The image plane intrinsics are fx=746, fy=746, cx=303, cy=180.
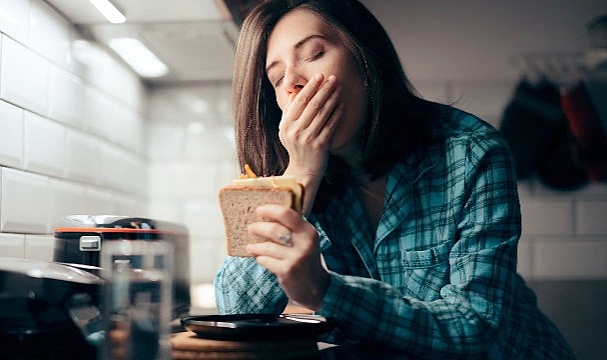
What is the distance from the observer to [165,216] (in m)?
1.81

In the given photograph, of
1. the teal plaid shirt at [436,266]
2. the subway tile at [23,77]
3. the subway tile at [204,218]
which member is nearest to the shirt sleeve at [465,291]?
Result: the teal plaid shirt at [436,266]

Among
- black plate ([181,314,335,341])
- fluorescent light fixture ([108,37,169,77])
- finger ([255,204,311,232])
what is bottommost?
black plate ([181,314,335,341])

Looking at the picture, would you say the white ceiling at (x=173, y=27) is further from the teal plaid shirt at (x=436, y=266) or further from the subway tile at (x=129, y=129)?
the teal plaid shirt at (x=436, y=266)

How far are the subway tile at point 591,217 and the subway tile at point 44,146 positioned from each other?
1.20m

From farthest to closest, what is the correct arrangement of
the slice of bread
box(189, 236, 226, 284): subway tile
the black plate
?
box(189, 236, 226, 284): subway tile → the slice of bread → the black plate

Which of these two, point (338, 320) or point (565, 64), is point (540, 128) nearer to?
point (565, 64)

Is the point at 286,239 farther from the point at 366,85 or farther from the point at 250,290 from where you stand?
the point at 366,85

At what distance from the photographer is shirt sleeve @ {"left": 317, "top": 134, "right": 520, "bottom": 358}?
0.96m

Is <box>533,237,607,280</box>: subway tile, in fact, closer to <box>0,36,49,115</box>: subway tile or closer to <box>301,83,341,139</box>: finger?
<box>301,83,341,139</box>: finger

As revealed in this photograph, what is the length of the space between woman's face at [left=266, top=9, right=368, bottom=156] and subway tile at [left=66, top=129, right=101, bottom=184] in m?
0.44

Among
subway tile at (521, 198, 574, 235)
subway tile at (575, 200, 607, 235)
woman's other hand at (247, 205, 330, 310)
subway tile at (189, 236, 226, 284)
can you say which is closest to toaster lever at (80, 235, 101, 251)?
woman's other hand at (247, 205, 330, 310)

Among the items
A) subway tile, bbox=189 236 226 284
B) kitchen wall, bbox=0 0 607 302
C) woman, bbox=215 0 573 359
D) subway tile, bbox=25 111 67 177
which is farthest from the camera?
subway tile, bbox=189 236 226 284

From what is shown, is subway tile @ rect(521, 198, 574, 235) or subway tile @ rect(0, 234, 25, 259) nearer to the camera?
subway tile @ rect(0, 234, 25, 259)

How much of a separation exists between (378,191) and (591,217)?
0.76 meters
